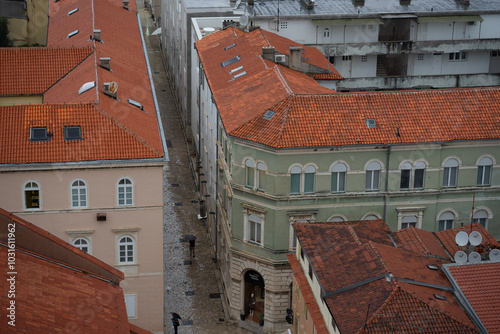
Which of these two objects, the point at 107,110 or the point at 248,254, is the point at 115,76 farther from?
the point at 248,254

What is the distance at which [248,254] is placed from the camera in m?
70.8

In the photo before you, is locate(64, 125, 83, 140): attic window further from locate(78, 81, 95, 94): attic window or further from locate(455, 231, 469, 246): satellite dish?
locate(455, 231, 469, 246): satellite dish

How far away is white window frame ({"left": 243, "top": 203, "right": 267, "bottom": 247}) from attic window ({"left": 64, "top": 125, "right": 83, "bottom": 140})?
43.1 feet

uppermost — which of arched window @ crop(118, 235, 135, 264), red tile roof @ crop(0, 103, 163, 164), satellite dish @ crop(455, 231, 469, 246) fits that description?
red tile roof @ crop(0, 103, 163, 164)

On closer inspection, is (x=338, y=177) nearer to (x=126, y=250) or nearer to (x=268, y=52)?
(x=268, y=52)

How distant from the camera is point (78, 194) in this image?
64312 mm

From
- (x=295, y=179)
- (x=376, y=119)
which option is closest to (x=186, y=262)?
(x=295, y=179)

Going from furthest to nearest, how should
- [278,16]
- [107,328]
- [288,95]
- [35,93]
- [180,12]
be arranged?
[180,12], [278,16], [35,93], [288,95], [107,328]

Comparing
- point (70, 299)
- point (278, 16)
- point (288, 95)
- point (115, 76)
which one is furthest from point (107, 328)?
point (278, 16)

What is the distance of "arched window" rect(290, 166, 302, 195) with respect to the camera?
68.1 metres

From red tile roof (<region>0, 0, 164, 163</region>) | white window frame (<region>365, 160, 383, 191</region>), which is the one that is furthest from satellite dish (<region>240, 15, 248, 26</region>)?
white window frame (<region>365, 160, 383, 191</region>)

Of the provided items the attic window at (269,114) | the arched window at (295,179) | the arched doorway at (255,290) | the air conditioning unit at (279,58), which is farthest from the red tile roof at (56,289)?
the air conditioning unit at (279,58)

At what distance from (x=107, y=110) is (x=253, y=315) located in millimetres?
18723

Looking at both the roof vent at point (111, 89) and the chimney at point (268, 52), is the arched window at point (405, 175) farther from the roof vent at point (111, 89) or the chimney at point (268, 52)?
the roof vent at point (111, 89)
